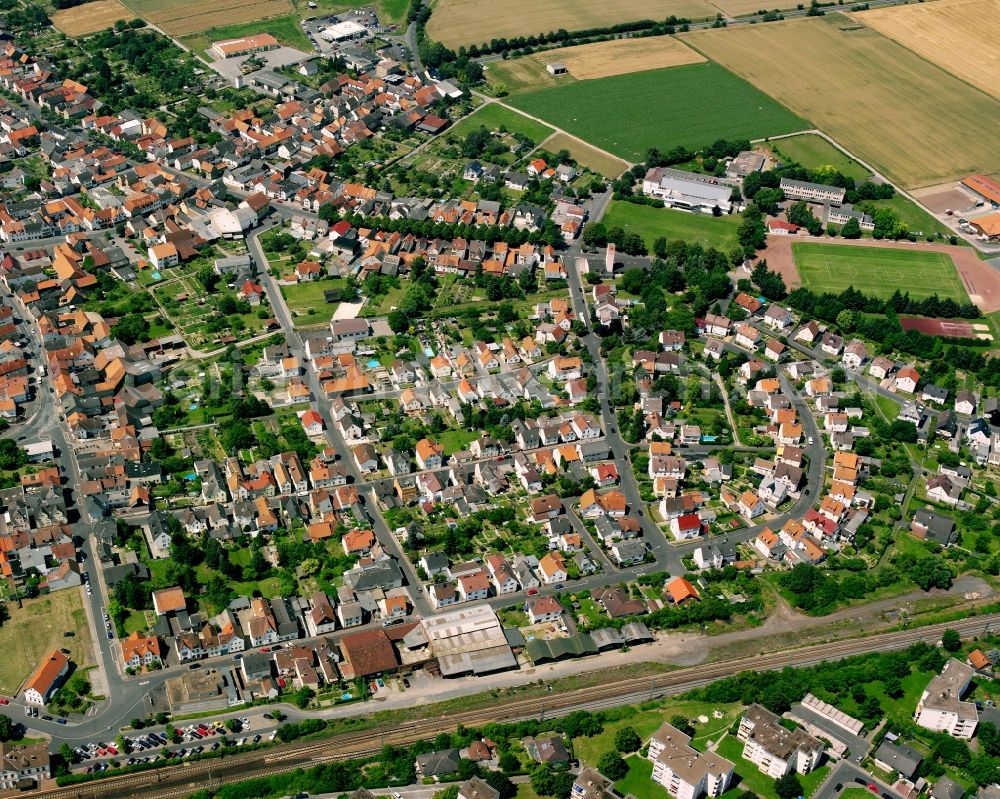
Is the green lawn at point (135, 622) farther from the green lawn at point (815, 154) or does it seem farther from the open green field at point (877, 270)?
the green lawn at point (815, 154)

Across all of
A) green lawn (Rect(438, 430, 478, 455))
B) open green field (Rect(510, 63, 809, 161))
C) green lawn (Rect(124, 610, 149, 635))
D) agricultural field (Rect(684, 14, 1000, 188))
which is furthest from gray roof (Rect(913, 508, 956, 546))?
open green field (Rect(510, 63, 809, 161))

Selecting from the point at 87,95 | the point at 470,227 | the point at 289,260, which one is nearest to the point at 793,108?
the point at 470,227

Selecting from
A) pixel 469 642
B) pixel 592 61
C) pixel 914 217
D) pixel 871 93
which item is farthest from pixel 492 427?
pixel 871 93

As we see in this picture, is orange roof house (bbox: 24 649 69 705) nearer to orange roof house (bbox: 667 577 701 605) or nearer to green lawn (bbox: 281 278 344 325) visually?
orange roof house (bbox: 667 577 701 605)

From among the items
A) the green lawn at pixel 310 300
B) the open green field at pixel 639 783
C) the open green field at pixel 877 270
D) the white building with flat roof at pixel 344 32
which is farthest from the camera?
the white building with flat roof at pixel 344 32

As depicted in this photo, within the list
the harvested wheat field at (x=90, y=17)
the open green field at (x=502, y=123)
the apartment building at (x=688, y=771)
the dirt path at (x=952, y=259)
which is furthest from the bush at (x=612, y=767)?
the harvested wheat field at (x=90, y=17)

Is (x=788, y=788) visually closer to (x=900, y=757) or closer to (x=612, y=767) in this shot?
(x=900, y=757)
